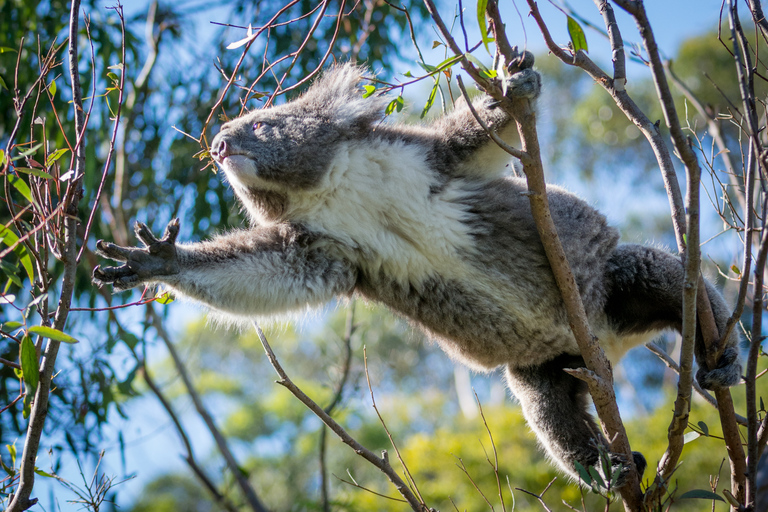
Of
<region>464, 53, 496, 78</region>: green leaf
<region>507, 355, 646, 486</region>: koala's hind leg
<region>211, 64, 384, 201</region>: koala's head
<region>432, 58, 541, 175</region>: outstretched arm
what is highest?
<region>211, 64, 384, 201</region>: koala's head

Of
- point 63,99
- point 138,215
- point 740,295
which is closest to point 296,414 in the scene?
point 138,215

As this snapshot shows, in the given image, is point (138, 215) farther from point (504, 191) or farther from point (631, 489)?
point (631, 489)

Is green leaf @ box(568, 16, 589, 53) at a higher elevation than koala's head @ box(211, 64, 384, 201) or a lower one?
lower

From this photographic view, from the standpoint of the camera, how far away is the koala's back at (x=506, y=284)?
7.79 ft

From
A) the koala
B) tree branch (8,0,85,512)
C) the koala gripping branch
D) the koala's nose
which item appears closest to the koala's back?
the koala

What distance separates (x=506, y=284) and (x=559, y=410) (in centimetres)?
66

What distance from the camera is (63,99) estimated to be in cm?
407

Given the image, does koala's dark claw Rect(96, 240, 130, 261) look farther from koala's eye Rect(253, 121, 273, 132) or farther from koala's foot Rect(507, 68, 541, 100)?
koala's foot Rect(507, 68, 541, 100)

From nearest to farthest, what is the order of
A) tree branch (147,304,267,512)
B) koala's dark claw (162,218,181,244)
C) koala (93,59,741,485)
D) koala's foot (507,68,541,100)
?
1. koala's foot (507,68,541,100)
2. koala's dark claw (162,218,181,244)
3. koala (93,59,741,485)
4. tree branch (147,304,267,512)

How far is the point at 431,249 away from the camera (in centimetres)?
238

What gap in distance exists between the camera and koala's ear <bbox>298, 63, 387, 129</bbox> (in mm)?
2617

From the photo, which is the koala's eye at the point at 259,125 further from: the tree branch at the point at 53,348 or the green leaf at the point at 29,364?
the green leaf at the point at 29,364

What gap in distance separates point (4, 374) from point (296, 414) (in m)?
9.59

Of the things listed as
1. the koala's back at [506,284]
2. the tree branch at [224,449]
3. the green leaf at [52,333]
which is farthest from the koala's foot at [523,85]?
the tree branch at [224,449]
